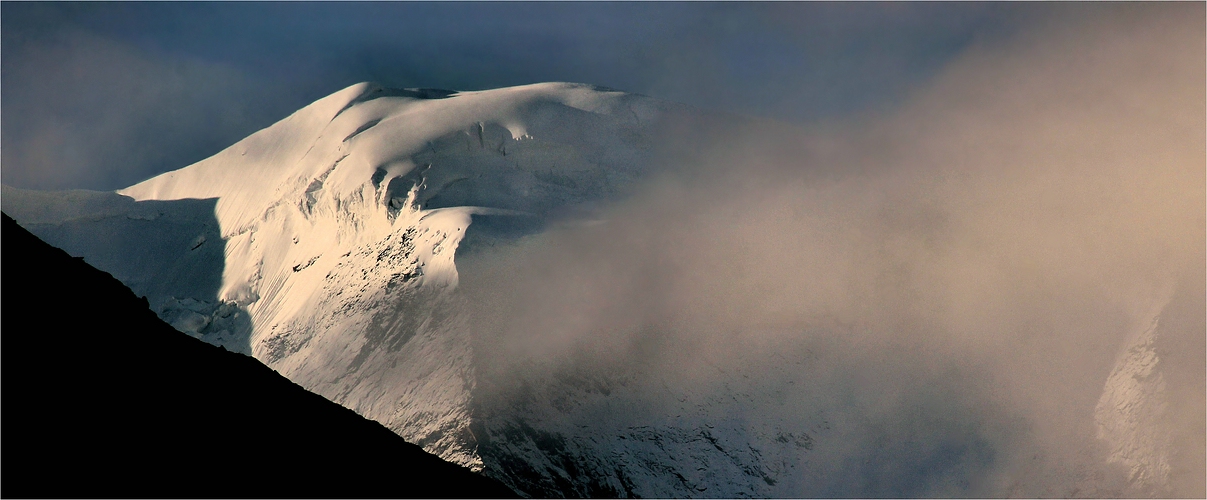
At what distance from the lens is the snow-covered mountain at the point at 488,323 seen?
102125 millimetres

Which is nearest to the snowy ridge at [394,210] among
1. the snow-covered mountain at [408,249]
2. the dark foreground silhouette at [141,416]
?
the snow-covered mountain at [408,249]

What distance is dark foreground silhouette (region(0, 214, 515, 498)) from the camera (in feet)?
97.2

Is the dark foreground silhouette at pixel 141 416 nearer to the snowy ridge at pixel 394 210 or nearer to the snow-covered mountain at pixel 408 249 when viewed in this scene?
the snow-covered mountain at pixel 408 249

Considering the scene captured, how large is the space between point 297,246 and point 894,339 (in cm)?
7624

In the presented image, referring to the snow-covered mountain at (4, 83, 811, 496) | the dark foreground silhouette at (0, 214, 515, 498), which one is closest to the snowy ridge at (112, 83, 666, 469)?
the snow-covered mountain at (4, 83, 811, 496)

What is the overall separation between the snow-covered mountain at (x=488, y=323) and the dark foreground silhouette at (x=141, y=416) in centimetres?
5567

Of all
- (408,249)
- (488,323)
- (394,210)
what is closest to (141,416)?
(488,323)

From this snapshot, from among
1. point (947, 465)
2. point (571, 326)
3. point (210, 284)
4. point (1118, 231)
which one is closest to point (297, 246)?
point (210, 284)

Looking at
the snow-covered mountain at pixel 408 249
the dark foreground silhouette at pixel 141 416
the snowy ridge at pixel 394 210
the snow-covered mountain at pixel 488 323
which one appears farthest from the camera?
the snowy ridge at pixel 394 210

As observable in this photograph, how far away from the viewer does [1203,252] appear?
120312 mm

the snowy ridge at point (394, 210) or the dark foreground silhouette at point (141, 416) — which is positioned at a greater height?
the snowy ridge at point (394, 210)

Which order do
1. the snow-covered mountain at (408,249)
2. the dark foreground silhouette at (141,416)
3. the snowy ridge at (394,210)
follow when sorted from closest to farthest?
the dark foreground silhouette at (141,416) → the snow-covered mountain at (408,249) → the snowy ridge at (394,210)

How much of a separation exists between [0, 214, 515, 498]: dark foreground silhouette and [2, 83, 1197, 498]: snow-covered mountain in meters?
55.7

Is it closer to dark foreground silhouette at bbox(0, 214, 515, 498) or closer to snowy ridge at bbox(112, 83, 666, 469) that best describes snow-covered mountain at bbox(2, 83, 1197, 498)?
snowy ridge at bbox(112, 83, 666, 469)
